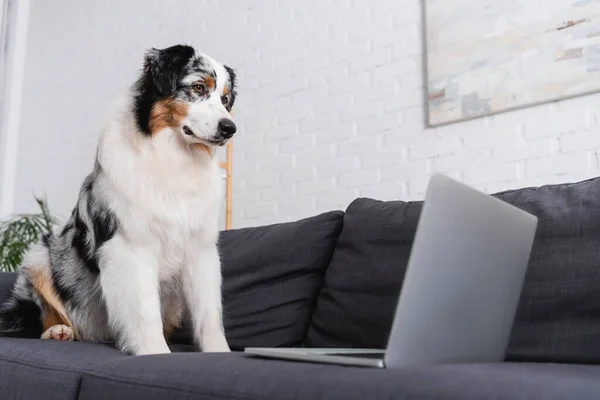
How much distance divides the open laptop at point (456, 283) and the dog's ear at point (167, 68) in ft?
3.28

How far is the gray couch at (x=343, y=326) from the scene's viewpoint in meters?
0.86

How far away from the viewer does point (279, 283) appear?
76.3 inches

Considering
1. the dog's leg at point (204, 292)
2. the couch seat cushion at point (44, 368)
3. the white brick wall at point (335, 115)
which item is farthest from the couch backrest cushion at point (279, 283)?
the white brick wall at point (335, 115)

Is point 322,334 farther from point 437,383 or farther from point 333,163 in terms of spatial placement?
point 333,163

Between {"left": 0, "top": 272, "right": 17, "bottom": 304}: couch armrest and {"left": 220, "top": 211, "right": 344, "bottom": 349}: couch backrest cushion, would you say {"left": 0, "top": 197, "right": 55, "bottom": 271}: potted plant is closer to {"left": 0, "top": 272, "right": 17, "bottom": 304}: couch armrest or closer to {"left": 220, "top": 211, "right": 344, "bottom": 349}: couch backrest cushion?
{"left": 0, "top": 272, "right": 17, "bottom": 304}: couch armrest

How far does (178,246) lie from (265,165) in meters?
1.71

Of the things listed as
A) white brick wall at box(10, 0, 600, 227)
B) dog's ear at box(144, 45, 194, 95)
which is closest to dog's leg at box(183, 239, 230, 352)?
dog's ear at box(144, 45, 194, 95)

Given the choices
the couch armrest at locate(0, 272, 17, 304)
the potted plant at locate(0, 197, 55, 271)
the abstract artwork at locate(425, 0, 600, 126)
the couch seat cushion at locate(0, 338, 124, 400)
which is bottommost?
the couch seat cushion at locate(0, 338, 124, 400)

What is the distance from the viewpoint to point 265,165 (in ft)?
11.4

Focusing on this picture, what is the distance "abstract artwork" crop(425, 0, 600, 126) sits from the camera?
2.49 m

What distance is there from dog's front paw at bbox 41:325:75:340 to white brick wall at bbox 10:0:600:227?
157 centimetres

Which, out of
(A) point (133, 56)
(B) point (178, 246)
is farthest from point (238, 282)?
(A) point (133, 56)

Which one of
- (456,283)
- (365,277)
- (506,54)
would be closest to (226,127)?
(365,277)

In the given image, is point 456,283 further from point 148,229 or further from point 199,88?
point 199,88
